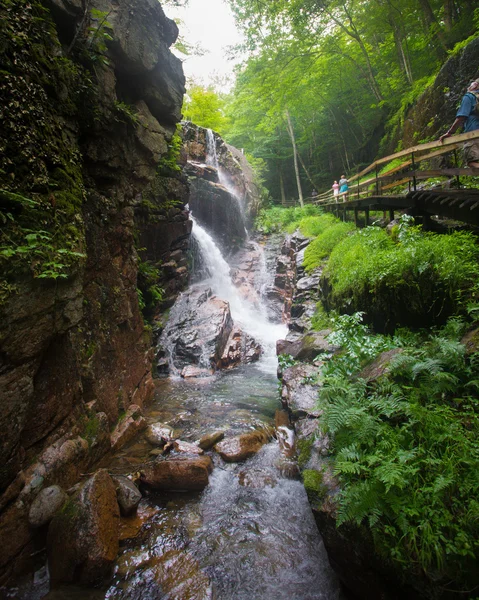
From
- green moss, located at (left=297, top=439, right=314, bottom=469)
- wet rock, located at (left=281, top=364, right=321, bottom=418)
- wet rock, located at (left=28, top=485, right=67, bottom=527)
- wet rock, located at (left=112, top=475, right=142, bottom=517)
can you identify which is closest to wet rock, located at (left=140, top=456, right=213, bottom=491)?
wet rock, located at (left=112, top=475, right=142, bottom=517)

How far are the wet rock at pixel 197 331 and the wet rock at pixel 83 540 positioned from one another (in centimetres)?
646

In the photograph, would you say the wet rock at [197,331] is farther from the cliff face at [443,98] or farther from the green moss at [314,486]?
the cliff face at [443,98]

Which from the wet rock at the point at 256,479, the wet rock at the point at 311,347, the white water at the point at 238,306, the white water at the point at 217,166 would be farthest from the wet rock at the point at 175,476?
the white water at the point at 217,166

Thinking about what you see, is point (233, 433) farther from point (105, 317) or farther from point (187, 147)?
point (187, 147)

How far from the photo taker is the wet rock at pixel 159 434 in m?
5.50

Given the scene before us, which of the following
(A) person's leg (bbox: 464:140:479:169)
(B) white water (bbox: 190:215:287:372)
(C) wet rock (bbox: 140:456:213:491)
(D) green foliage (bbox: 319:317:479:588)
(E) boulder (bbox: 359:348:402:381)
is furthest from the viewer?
(B) white water (bbox: 190:215:287:372)

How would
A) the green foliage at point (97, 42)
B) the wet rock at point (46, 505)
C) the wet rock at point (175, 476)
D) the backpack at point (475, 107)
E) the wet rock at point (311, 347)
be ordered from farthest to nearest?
the wet rock at point (311, 347)
the backpack at point (475, 107)
the green foliage at point (97, 42)
the wet rock at point (175, 476)
the wet rock at point (46, 505)

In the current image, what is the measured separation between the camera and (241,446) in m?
5.27

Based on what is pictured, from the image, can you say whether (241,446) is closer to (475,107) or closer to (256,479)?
(256,479)

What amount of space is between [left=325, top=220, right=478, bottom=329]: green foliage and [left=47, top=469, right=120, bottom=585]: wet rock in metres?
5.24

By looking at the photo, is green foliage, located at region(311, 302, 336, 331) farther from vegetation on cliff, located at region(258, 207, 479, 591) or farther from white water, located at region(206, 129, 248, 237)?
white water, located at region(206, 129, 248, 237)

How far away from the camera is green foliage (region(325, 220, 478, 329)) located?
455 centimetres

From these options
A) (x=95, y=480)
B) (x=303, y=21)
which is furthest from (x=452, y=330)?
(x=303, y=21)

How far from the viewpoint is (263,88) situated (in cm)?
1659
